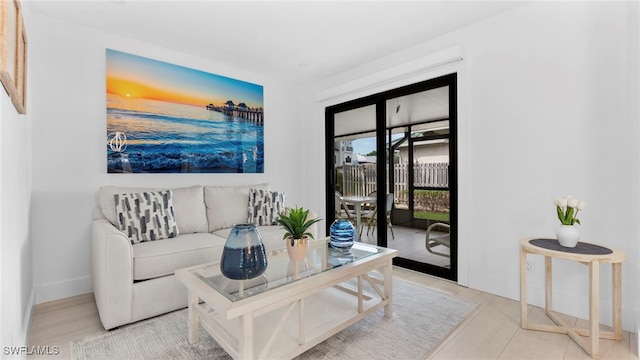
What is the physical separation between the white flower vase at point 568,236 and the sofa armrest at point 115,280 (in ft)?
9.05

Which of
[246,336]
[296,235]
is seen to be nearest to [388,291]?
[296,235]

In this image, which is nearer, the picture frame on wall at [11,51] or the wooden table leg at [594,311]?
the picture frame on wall at [11,51]

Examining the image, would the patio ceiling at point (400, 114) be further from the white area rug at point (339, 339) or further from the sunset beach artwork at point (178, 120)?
the white area rug at point (339, 339)

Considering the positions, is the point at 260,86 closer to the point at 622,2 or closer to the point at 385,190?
the point at 385,190

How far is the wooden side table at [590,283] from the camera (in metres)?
1.64

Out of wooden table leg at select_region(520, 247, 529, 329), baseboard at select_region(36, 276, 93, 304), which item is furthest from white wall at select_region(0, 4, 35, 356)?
wooden table leg at select_region(520, 247, 529, 329)

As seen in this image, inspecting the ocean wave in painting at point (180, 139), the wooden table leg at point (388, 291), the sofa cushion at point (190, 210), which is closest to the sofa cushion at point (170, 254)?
the sofa cushion at point (190, 210)

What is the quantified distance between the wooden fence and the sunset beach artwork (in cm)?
115

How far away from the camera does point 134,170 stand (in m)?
2.86

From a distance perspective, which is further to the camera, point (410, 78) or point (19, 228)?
point (410, 78)

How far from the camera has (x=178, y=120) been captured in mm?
3109

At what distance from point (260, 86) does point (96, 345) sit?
306 cm

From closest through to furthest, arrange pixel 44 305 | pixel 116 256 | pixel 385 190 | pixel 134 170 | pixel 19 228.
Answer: pixel 19 228
pixel 116 256
pixel 44 305
pixel 134 170
pixel 385 190

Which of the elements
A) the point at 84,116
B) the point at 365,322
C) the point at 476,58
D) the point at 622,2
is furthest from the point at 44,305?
the point at 622,2
